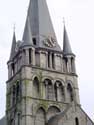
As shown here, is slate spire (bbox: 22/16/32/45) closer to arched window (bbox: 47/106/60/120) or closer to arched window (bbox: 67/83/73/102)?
arched window (bbox: 67/83/73/102)

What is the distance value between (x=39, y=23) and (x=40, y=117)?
55.4 ft

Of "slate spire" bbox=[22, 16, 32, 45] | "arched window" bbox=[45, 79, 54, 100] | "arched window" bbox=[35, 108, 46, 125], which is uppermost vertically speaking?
"slate spire" bbox=[22, 16, 32, 45]

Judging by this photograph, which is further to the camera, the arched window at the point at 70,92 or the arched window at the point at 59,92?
the arched window at the point at 70,92

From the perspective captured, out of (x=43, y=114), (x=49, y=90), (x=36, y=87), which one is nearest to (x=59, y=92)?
(x=49, y=90)

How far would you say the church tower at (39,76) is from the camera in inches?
2440

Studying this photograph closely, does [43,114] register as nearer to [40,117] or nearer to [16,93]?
[40,117]

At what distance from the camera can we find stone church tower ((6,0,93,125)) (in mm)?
60812

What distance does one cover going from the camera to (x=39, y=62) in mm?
65375

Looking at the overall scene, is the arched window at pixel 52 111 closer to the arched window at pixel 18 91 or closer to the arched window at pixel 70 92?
the arched window at pixel 70 92

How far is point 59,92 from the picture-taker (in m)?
65.2

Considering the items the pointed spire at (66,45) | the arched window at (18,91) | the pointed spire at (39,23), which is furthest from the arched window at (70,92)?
the arched window at (18,91)

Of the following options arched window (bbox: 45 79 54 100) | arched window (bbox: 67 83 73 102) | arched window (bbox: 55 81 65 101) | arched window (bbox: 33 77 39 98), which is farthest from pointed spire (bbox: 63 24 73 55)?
arched window (bbox: 33 77 39 98)

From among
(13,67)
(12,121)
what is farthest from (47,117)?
(13,67)

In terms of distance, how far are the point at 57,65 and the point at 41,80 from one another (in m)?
A: 4.59
